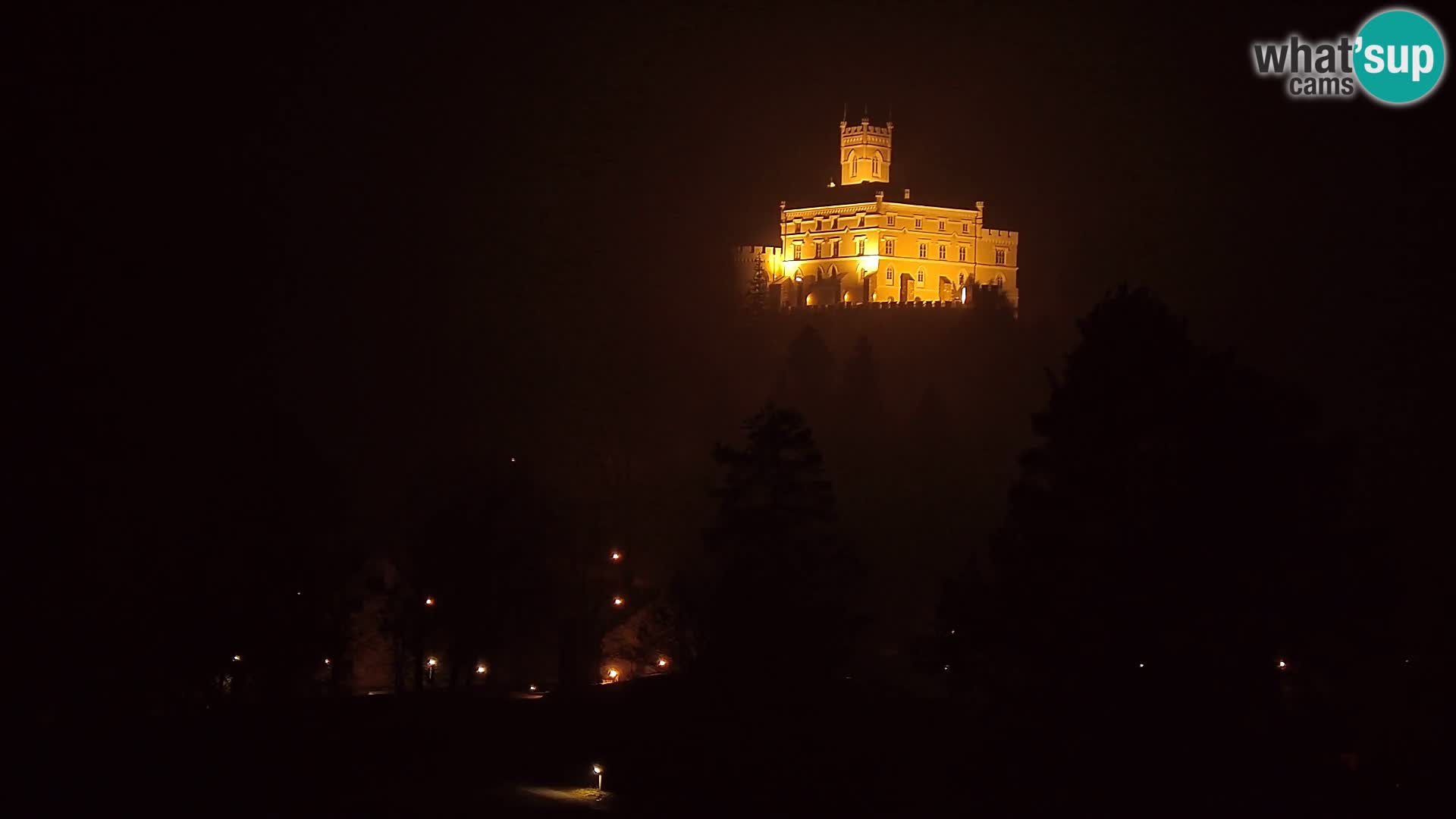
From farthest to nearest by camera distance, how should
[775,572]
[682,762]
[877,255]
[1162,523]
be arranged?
1. [877,255]
2. [775,572]
3. [682,762]
4. [1162,523]

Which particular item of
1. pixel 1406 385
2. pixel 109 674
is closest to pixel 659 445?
pixel 1406 385

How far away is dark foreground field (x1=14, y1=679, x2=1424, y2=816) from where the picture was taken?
19562 mm

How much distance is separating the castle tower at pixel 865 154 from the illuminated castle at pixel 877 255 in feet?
35.4

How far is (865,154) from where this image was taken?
136 metres

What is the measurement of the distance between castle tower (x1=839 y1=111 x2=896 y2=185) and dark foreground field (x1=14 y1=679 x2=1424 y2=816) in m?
104

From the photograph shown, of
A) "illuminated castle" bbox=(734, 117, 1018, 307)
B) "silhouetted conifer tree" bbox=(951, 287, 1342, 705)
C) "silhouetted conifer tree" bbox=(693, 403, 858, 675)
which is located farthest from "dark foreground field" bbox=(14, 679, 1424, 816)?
"illuminated castle" bbox=(734, 117, 1018, 307)

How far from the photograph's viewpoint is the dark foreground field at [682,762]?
19.6 metres

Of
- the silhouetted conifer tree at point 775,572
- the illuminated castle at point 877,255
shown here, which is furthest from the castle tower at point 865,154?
the silhouetted conifer tree at point 775,572

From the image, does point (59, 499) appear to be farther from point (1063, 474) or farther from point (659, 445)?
point (659, 445)

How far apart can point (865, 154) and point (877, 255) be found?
65.9 feet

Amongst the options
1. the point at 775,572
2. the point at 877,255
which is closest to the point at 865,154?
the point at 877,255

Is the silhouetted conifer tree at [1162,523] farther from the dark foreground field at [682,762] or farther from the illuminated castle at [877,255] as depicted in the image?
the illuminated castle at [877,255]

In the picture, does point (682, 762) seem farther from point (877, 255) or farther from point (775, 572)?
point (877, 255)

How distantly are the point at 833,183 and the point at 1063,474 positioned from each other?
11352 cm
